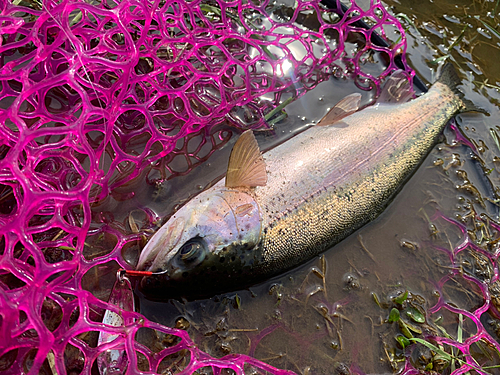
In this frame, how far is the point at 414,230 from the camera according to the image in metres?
3.53

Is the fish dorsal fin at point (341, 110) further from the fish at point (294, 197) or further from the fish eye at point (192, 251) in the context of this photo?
the fish eye at point (192, 251)

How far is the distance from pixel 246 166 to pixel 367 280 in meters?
1.48

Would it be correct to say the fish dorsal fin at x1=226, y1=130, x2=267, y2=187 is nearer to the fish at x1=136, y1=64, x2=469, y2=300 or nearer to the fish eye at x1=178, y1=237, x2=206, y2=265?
the fish at x1=136, y1=64, x2=469, y2=300

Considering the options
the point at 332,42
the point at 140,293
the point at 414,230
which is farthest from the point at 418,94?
the point at 140,293

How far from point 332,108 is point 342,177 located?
783mm

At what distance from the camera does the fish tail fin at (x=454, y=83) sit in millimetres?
4062

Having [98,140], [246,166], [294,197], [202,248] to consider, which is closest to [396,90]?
[294,197]

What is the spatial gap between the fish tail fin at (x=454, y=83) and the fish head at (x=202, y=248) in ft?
9.09

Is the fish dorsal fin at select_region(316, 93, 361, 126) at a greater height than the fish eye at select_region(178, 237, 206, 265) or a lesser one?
greater

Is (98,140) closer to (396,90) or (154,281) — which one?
(154,281)

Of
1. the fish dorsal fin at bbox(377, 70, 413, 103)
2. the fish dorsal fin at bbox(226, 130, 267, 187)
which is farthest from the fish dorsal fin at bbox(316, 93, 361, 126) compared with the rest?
the fish dorsal fin at bbox(226, 130, 267, 187)

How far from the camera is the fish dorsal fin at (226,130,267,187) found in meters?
2.98

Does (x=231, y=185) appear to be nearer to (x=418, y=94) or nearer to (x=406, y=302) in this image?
(x=406, y=302)

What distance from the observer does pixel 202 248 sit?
8.90 feet
